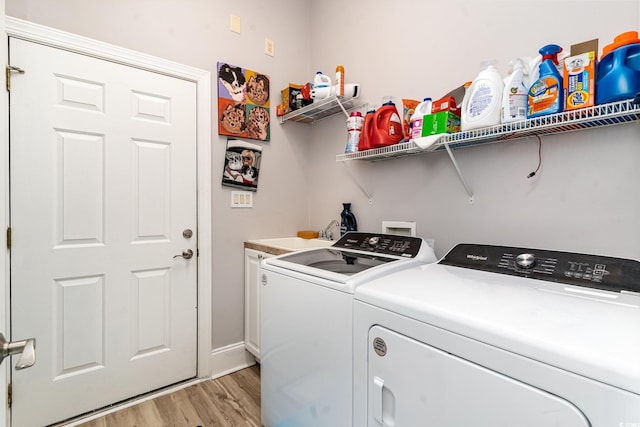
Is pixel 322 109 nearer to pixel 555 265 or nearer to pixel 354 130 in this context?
pixel 354 130

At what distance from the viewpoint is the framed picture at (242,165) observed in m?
2.30

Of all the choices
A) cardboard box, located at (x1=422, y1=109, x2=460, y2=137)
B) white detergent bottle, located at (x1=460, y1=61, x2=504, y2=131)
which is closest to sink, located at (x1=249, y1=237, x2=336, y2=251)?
cardboard box, located at (x1=422, y1=109, x2=460, y2=137)

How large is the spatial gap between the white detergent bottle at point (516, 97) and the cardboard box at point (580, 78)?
0.45 ft

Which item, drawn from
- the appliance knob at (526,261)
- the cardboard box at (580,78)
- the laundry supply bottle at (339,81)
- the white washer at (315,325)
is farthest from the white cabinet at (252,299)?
the cardboard box at (580,78)

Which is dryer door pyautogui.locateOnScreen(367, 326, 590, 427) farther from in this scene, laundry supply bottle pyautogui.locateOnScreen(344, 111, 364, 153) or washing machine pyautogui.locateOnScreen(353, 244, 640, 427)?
laundry supply bottle pyautogui.locateOnScreen(344, 111, 364, 153)

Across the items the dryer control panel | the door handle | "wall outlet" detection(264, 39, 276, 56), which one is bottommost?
the door handle

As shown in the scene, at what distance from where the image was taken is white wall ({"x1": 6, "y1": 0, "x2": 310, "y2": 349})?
184cm

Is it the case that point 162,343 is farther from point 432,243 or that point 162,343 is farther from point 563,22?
point 563,22

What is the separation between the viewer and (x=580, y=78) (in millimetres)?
1111

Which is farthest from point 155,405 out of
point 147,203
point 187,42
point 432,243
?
point 187,42

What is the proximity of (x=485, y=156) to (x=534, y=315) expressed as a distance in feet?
3.26

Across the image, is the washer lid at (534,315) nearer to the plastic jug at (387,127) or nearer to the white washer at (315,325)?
the white washer at (315,325)

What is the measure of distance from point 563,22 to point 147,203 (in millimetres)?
2336

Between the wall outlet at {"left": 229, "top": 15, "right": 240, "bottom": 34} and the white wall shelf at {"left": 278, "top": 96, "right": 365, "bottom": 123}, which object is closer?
the white wall shelf at {"left": 278, "top": 96, "right": 365, "bottom": 123}
